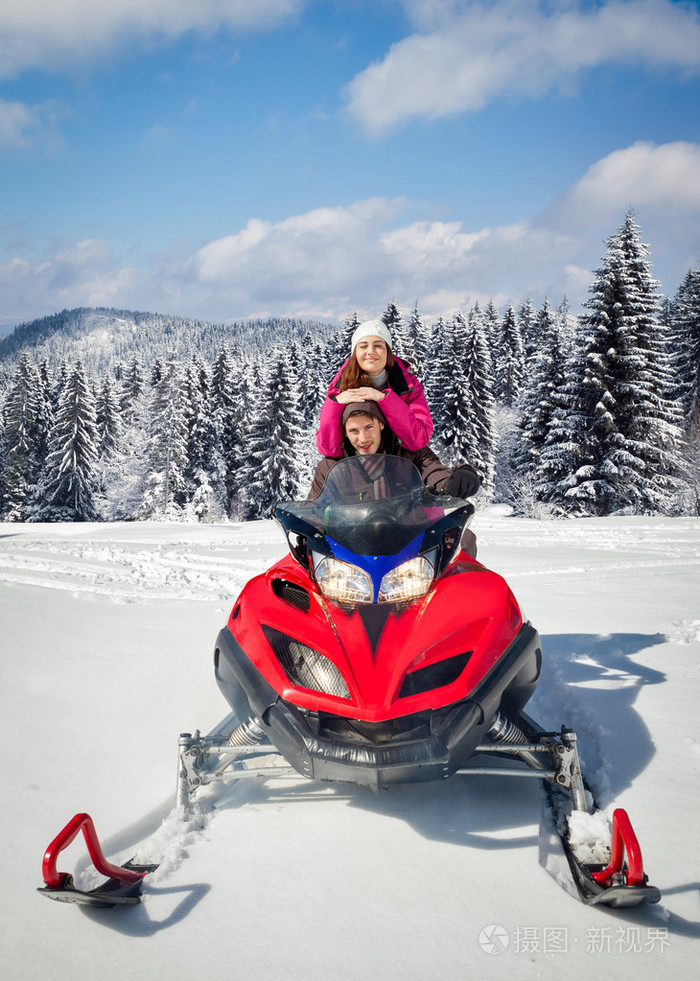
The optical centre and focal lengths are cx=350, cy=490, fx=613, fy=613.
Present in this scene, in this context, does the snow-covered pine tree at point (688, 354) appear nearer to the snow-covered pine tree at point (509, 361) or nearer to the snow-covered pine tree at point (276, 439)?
the snow-covered pine tree at point (509, 361)

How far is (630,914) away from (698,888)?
30 centimetres

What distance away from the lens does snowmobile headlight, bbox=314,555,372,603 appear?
2.49 metres

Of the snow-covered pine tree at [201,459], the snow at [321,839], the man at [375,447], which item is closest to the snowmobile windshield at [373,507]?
the man at [375,447]

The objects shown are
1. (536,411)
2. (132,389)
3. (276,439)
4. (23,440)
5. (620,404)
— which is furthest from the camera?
(132,389)

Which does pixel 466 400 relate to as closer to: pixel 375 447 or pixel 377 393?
pixel 377 393

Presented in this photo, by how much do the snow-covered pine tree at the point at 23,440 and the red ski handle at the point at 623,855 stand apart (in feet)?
135

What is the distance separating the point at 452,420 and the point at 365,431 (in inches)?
1175

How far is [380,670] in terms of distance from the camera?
2.27 metres

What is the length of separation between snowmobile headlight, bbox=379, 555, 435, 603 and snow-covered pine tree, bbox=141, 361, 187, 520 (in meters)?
35.7

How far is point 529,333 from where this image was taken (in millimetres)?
55469

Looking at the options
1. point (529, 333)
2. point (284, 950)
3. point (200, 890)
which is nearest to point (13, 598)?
point (200, 890)

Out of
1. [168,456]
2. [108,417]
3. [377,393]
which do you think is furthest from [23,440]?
[377,393]

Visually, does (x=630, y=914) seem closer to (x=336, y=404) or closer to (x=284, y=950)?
(x=284, y=950)

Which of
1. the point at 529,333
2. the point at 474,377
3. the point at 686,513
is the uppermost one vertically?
the point at 529,333
